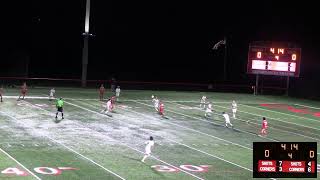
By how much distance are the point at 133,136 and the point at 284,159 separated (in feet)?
68.6

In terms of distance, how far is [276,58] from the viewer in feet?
199

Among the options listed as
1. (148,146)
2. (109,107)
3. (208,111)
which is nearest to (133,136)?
(148,146)

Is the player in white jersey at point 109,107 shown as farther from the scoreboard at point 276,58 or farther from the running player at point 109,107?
the scoreboard at point 276,58

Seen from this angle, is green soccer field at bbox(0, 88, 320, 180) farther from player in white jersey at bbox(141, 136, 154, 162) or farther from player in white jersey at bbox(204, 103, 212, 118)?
player in white jersey at bbox(204, 103, 212, 118)

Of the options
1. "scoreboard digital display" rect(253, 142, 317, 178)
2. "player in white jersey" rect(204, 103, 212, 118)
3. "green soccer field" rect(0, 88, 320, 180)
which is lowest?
"green soccer field" rect(0, 88, 320, 180)

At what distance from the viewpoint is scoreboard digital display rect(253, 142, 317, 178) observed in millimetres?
15305

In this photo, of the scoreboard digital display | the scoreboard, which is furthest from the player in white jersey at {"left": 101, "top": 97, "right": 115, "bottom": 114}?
the scoreboard digital display

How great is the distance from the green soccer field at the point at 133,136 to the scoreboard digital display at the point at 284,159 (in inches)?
440

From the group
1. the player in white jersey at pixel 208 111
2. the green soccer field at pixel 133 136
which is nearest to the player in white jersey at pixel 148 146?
the green soccer field at pixel 133 136

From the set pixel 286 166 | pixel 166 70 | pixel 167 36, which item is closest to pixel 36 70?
pixel 166 70

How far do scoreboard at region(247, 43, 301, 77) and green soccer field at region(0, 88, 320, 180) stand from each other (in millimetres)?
5145

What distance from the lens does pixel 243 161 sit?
3092 cm

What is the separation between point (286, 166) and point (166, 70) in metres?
65.6

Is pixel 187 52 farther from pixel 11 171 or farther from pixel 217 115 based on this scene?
pixel 11 171
